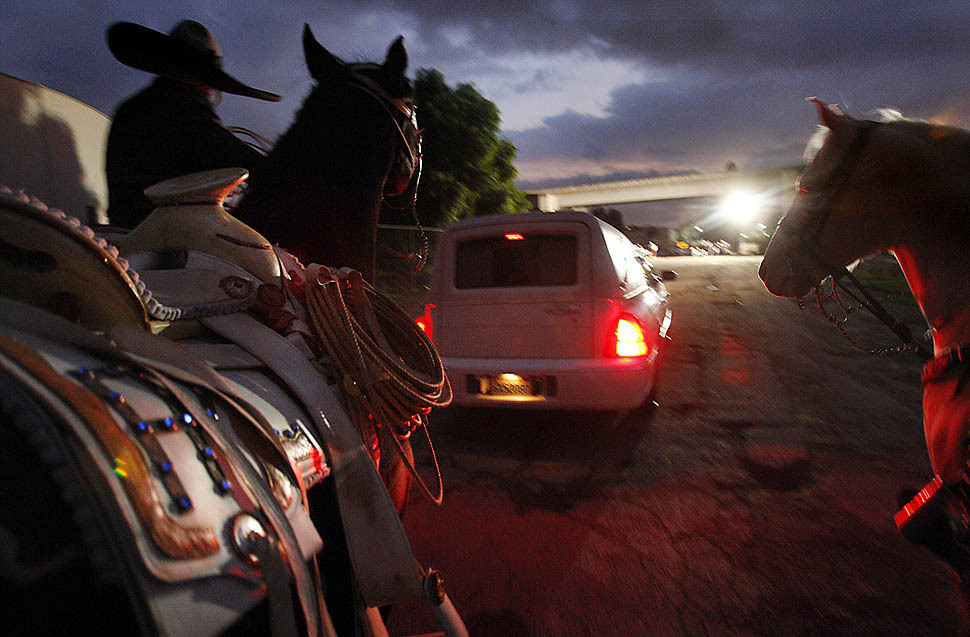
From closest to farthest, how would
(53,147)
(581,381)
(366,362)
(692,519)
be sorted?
(366,362)
(53,147)
(692,519)
(581,381)

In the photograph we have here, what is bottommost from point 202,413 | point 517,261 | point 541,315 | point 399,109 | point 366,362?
point 541,315

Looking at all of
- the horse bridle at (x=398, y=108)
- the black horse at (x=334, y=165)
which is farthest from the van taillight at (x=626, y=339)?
the black horse at (x=334, y=165)

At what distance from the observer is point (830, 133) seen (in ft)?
7.06

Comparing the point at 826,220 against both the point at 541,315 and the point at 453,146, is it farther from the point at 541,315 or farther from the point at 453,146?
the point at 453,146

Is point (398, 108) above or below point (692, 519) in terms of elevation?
above

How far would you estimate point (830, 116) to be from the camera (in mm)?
2070

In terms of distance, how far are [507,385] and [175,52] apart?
9.95 feet

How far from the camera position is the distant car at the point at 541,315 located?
3.94m

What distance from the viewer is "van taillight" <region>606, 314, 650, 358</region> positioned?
394 centimetres

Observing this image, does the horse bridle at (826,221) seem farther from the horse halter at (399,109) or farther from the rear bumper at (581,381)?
the horse halter at (399,109)

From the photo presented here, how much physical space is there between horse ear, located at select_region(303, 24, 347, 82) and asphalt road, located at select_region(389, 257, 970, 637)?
2.47m

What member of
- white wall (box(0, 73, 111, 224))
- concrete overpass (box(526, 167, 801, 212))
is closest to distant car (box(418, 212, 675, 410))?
white wall (box(0, 73, 111, 224))

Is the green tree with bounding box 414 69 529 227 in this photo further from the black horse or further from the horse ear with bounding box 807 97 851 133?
the horse ear with bounding box 807 97 851 133

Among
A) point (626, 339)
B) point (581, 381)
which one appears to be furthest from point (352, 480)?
point (626, 339)
